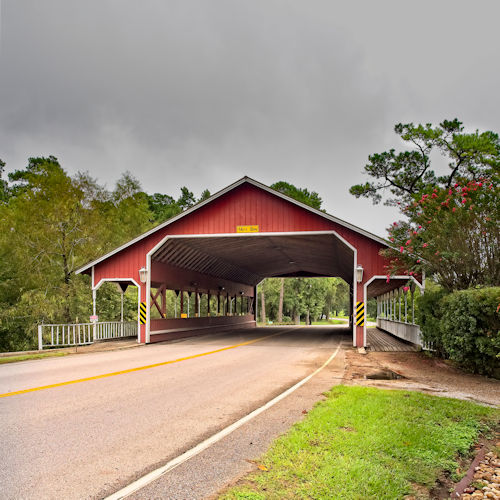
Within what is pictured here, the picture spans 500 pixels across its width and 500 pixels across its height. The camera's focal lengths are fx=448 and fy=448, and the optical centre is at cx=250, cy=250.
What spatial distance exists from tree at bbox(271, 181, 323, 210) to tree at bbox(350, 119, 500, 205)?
30.7m

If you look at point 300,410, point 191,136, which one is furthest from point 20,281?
point 300,410

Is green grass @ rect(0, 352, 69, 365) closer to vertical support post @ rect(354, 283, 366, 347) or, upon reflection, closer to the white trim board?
the white trim board

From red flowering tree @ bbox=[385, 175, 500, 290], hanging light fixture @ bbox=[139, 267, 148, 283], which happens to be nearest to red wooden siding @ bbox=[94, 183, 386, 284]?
hanging light fixture @ bbox=[139, 267, 148, 283]

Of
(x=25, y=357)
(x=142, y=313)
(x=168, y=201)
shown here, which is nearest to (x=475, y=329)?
(x=25, y=357)

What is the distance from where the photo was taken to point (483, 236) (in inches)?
448

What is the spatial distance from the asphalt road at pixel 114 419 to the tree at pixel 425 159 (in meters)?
14.0

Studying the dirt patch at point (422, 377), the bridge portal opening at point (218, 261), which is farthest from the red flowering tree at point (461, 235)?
the bridge portal opening at point (218, 261)

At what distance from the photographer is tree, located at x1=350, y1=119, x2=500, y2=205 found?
65.4ft

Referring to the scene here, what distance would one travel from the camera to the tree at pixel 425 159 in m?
19.9

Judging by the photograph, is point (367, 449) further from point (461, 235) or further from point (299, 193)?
point (299, 193)

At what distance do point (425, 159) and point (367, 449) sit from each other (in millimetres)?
22108

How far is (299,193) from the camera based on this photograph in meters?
59.1

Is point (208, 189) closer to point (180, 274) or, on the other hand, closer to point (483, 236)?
point (180, 274)

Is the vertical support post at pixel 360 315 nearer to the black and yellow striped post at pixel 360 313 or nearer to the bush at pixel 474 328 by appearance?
the black and yellow striped post at pixel 360 313
